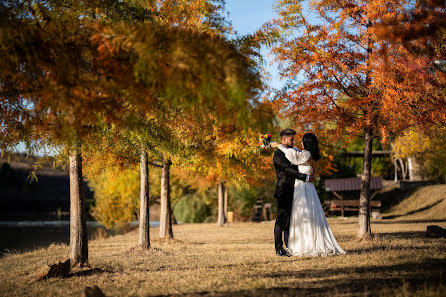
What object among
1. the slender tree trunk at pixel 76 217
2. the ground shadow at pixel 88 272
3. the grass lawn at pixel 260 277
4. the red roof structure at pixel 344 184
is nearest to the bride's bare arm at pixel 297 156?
the grass lawn at pixel 260 277

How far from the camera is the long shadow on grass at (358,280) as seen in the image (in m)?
5.09

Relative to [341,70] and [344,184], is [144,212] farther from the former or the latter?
[344,184]

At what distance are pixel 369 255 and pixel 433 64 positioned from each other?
5.11 metres

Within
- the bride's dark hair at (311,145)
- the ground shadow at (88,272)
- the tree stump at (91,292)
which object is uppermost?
the bride's dark hair at (311,145)

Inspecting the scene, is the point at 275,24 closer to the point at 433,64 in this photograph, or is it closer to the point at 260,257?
the point at 433,64

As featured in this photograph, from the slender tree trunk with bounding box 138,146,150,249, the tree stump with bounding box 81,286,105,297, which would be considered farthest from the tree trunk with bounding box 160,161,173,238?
the tree stump with bounding box 81,286,105,297

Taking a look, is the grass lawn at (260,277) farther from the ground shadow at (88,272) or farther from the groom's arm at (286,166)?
the groom's arm at (286,166)

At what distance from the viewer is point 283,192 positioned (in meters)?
8.45

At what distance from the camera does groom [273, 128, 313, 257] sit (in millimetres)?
8312

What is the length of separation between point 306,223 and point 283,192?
2.49ft

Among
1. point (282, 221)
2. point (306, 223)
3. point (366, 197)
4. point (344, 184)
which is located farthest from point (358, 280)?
point (344, 184)

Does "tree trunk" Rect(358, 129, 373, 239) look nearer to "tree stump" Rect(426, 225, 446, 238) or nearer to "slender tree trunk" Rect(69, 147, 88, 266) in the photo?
"tree stump" Rect(426, 225, 446, 238)

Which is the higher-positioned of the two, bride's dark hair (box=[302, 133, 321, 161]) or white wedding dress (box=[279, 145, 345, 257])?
bride's dark hair (box=[302, 133, 321, 161])

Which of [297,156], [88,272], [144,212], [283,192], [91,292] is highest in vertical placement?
[297,156]
